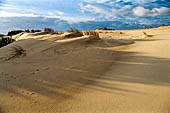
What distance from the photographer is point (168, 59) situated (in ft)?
7.21

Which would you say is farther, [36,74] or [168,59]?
[168,59]

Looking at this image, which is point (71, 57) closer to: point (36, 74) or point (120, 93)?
point (36, 74)

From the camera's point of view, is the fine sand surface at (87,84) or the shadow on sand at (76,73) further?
the shadow on sand at (76,73)

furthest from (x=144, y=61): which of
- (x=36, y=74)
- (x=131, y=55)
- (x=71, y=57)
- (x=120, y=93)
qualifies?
(x=36, y=74)

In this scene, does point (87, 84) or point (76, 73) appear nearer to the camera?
point (87, 84)

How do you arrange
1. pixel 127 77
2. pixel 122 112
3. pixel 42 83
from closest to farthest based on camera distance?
pixel 122 112, pixel 42 83, pixel 127 77

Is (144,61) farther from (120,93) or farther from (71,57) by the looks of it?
(71,57)

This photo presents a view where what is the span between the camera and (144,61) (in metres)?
2.17

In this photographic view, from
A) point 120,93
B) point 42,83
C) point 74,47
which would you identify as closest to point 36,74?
point 42,83

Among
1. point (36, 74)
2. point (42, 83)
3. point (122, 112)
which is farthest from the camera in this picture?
point (36, 74)

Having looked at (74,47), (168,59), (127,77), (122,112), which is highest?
(74,47)

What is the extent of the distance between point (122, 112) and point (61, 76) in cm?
93

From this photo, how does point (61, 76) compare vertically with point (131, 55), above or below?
below

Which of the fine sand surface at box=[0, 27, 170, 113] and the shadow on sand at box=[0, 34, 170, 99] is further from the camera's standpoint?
the shadow on sand at box=[0, 34, 170, 99]
